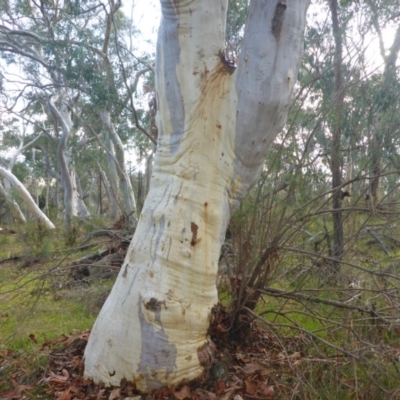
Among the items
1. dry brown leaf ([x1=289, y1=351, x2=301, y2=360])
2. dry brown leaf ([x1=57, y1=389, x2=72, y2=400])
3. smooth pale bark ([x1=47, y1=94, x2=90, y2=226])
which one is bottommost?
dry brown leaf ([x1=57, y1=389, x2=72, y2=400])

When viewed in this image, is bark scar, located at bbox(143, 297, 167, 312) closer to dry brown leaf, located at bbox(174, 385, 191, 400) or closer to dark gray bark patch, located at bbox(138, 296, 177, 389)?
dark gray bark patch, located at bbox(138, 296, 177, 389)

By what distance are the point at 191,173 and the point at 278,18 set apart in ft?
3.10

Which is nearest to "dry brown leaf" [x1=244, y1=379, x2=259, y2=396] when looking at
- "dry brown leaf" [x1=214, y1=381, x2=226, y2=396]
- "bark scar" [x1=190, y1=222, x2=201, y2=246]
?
"dry brown leaf" [x1=214, y1=381, x2=226, y2=396]

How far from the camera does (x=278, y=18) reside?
2344mm

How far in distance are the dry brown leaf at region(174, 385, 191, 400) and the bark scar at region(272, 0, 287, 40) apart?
6.49ft

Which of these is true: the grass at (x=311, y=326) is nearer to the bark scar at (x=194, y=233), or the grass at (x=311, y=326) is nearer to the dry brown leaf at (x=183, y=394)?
the dry brown leaf at (x=183, y=394)

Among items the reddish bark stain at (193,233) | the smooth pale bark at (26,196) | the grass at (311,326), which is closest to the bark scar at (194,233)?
the reddish bark stain at (193,233)

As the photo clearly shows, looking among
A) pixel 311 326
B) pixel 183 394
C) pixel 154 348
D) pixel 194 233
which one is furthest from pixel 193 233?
pixel 311 326

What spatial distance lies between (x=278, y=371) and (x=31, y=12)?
491 inches

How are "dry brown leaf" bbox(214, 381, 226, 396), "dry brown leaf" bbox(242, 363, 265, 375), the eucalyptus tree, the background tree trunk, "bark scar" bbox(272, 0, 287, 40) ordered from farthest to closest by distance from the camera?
the eucalyptus tree < the background tree trunk < "dry brown leaf" bbox(242, 363, 265, 375) < "dry brown leaf" bbox(214, 381, 226, 396) < "bark scar" bbox(272, 0, 287, 40)

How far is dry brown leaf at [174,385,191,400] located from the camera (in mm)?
2392

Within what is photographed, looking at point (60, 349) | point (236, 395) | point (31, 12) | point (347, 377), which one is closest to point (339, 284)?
point (347, 377)

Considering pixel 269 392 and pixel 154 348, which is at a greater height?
pixel 154 348

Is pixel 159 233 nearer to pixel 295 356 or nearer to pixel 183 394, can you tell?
pixel 183 394
